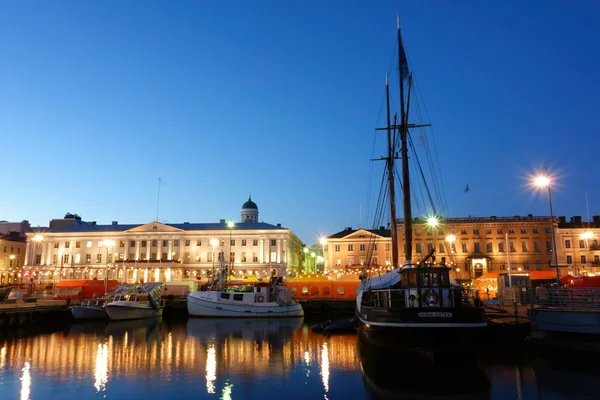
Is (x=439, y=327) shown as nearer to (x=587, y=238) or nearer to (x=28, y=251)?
(x=587, y=238)

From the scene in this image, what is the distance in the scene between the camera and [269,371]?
23.2m

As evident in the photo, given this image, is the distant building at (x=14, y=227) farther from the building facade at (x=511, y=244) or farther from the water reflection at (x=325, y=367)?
the water reflection at (x=325, y=367)

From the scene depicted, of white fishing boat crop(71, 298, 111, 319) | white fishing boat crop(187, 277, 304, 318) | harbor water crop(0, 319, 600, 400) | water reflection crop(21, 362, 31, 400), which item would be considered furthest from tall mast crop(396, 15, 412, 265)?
white fishing boat crop(71, 298, 111, 319)

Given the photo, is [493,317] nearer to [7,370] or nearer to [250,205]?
[7,370]

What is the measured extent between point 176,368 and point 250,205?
102801 mm

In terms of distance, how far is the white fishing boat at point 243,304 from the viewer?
179ft

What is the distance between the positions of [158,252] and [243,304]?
57.3 metres

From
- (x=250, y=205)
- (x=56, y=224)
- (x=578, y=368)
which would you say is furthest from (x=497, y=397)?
(x=56, y=224)

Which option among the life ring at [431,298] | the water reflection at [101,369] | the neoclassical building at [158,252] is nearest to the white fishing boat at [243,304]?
the water reflection at [101,369]

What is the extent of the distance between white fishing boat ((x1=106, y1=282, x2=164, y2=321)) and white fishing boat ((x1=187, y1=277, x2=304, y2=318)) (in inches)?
177

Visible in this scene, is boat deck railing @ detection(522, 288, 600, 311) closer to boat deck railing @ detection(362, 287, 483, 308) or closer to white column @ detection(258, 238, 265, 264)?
boat deck railing @ detection(362, 287, 483, 308)

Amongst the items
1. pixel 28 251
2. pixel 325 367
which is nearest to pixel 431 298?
pixel 325 367

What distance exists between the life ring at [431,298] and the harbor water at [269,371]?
2736 millimetres

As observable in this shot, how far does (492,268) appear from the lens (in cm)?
9419
